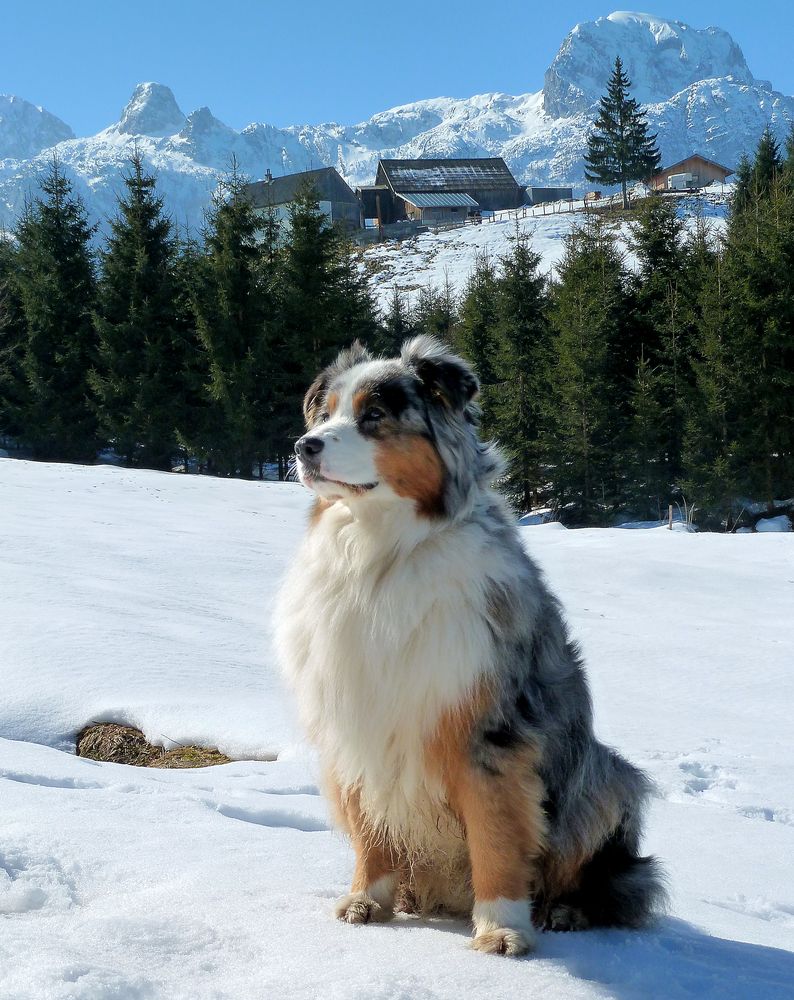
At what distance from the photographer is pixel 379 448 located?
2.88 m

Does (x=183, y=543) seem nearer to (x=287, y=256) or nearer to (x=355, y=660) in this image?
(x=355, y=660)

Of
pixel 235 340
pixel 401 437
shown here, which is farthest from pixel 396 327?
pixel 401 437

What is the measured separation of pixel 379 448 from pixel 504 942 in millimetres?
1628

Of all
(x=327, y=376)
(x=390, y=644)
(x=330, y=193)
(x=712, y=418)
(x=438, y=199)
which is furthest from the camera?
(x=438, y=199)

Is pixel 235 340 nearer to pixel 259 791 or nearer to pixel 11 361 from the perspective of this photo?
pixel 11 361

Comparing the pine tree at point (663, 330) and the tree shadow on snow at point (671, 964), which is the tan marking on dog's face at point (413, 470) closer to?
the tree shadow on snow at point (671, 964)

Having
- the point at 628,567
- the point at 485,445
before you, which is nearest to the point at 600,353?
the point at 628,567

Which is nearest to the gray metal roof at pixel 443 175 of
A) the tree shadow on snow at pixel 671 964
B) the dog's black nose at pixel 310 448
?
the dog's black nose at pixel 310 448

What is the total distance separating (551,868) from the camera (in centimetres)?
296

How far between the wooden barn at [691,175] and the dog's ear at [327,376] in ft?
229

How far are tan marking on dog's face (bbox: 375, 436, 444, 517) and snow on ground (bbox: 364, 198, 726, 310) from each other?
45228 mm

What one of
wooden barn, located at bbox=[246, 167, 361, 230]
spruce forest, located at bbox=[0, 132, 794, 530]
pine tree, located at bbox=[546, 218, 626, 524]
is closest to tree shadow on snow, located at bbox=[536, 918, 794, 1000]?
spruce forest, located at bbox=[0, 132, 794, 530]

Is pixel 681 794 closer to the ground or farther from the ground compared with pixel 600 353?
closer to the ground

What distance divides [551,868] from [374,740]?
82 cm
